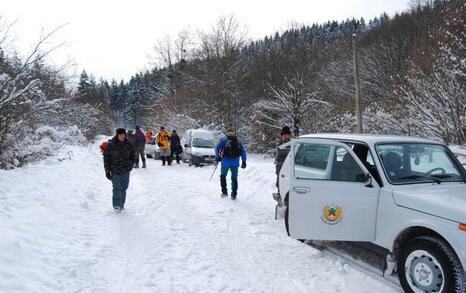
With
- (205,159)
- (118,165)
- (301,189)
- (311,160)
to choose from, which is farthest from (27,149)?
(301,189)

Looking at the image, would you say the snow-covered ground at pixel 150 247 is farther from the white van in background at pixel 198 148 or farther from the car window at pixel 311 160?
the white van in background at pixel 198 148

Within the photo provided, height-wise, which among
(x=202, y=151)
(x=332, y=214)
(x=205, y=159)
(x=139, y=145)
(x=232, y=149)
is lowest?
(x=205, y=159)

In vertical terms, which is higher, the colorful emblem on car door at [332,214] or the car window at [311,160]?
the car window at [311,160]

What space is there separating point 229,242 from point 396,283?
8.90ft

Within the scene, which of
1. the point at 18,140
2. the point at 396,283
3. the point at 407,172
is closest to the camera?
the point at 396,283

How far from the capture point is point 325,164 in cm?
621

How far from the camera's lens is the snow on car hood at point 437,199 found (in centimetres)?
432

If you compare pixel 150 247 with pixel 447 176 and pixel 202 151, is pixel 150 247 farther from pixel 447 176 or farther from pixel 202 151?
pixel 202 151

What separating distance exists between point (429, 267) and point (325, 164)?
2.13m

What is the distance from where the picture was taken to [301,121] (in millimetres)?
27453

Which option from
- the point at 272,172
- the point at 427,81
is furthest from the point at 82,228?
the point at 427,81

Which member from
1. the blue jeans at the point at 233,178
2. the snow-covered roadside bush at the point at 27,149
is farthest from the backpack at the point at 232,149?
the snow-covered roadside bush at the point at 27,149

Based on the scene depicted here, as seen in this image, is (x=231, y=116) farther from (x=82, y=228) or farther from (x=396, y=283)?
(x=396, y=283)

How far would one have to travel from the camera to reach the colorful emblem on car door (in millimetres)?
5590
